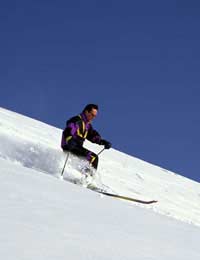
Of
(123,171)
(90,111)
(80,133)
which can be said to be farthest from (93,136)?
(123,171)

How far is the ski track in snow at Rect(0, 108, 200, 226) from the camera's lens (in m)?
9.21

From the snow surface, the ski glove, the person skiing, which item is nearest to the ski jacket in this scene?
the person skiing

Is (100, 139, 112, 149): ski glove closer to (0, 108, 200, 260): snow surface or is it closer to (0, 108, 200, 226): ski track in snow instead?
(0, 108, 200, 226): ski track in snow

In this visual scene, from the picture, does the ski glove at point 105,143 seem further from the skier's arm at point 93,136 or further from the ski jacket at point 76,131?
the ski jacket at point 76,131

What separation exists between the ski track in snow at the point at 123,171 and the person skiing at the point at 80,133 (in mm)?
204

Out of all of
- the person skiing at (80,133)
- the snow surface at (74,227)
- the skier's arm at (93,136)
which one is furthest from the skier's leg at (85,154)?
the snow surface at (74,227)

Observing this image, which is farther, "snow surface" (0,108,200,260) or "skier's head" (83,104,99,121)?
"skier's head" (83,104,99,121)

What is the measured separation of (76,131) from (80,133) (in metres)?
0.16

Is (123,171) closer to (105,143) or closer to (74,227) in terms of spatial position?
(105,143)

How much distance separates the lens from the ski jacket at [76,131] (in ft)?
29.1

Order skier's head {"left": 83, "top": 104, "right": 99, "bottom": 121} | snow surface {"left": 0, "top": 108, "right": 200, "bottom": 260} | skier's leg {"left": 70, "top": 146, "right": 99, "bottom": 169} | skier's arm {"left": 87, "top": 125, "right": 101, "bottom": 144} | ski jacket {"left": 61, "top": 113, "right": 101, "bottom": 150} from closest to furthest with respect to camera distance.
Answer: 1. snow surface {"left": 0, "top": 108, "right": 200, "bottom": 260}
2. ski jacket {"left": 61, "top": 113, "right": 101, "bottom": 150}
3. skier's leg {"left": 70, "top": 146, "right": 99, "bottom": 169}
4. skier's head {"left": 83, "top": 104, "right": 99, "bottom": 121}
5. skier's arm {"left": 87, "top": 125, "right": 101, "bottom": 144}

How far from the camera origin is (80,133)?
919 centimetres

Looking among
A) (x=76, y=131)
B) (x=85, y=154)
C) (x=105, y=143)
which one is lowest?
(x=85, y=154)

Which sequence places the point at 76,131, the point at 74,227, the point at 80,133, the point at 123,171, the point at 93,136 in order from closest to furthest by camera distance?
the point at 74,227
the point at 76,131
the point at 80,133
the point at 93,136
the point at 123,171
